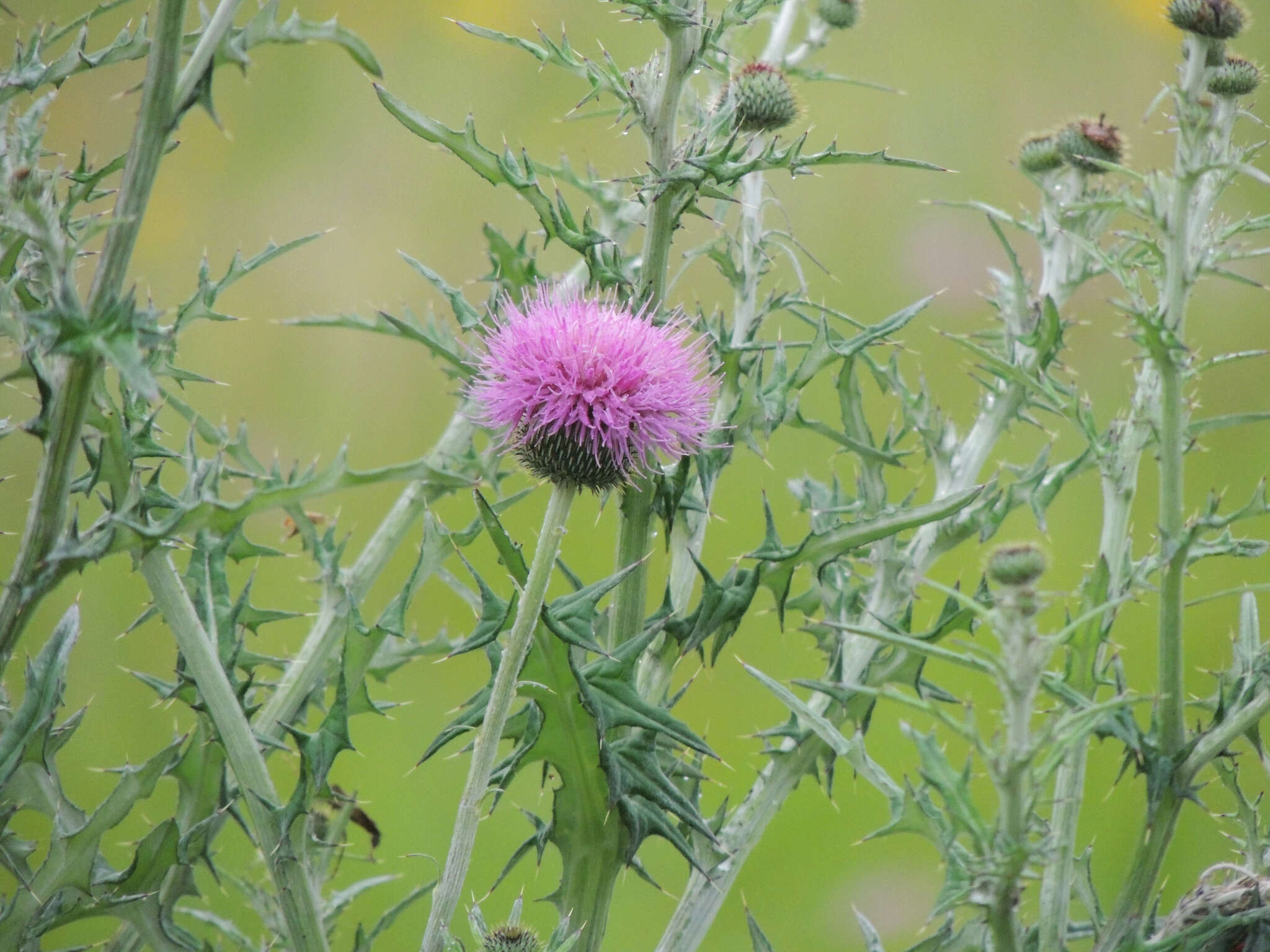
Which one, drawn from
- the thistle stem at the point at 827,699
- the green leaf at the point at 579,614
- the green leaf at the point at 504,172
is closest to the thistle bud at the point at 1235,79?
the thistle stem at the point at 827,699

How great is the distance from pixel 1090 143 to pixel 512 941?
0.92 m

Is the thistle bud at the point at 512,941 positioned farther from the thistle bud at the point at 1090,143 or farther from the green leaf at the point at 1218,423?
the thistle bud at the point at 1090,143

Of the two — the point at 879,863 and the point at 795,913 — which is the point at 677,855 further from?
the point at 879,863

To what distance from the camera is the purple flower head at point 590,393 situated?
2.43 ft

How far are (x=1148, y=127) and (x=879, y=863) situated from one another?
52.0 inches

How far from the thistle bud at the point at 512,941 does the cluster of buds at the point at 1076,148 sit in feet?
2.84

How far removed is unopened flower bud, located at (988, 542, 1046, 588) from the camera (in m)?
0.56

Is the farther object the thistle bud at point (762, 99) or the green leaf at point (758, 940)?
the thistle bud at point (762, 99)

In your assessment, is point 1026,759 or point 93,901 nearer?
point 1026,759

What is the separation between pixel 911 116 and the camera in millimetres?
1971

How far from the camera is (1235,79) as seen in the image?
3.24ft

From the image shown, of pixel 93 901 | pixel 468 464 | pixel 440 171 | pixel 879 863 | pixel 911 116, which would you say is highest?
pixel 911 116

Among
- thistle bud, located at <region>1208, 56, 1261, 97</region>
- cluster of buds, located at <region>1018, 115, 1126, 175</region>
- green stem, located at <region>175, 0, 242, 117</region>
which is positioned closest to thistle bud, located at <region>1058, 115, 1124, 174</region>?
cluster of buds, located at <region>1018, 115, 1126, 175</region>

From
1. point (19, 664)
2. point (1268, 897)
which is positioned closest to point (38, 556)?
point (1268, 897)
